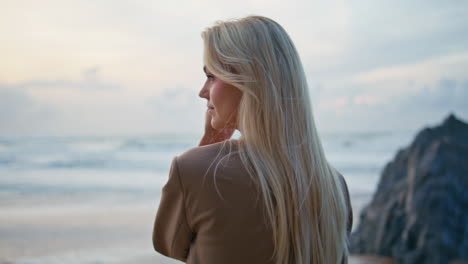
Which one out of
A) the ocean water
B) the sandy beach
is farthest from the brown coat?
the ocean water

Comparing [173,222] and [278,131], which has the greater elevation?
[278,131]

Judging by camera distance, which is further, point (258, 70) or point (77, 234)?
point (77, 234)

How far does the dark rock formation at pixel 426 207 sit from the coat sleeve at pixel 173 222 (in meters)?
3.00

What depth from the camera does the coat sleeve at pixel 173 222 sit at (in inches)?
48.1

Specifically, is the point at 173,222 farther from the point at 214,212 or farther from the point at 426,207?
the point at 426,207

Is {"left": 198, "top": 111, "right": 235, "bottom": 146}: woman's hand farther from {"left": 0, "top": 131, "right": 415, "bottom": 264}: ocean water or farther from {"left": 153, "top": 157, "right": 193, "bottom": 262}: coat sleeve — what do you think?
{"left": 0, "top": 131, "right": 415, "bottom": 264}: ocean water

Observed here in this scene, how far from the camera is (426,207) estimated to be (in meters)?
3.81

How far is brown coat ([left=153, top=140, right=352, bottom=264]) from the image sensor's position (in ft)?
3.93

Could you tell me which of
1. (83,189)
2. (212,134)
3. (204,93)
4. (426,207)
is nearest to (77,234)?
(83,189)

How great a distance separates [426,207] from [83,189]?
820cm

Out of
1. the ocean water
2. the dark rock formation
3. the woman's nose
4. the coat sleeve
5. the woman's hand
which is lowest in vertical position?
the ocean water

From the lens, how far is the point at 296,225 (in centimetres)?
130

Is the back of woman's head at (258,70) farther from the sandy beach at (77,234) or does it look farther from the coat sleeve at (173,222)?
the sandy beach at (77,234)

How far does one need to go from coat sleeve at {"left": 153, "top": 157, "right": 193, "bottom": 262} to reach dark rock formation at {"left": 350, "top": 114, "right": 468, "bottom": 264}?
3000 mm
